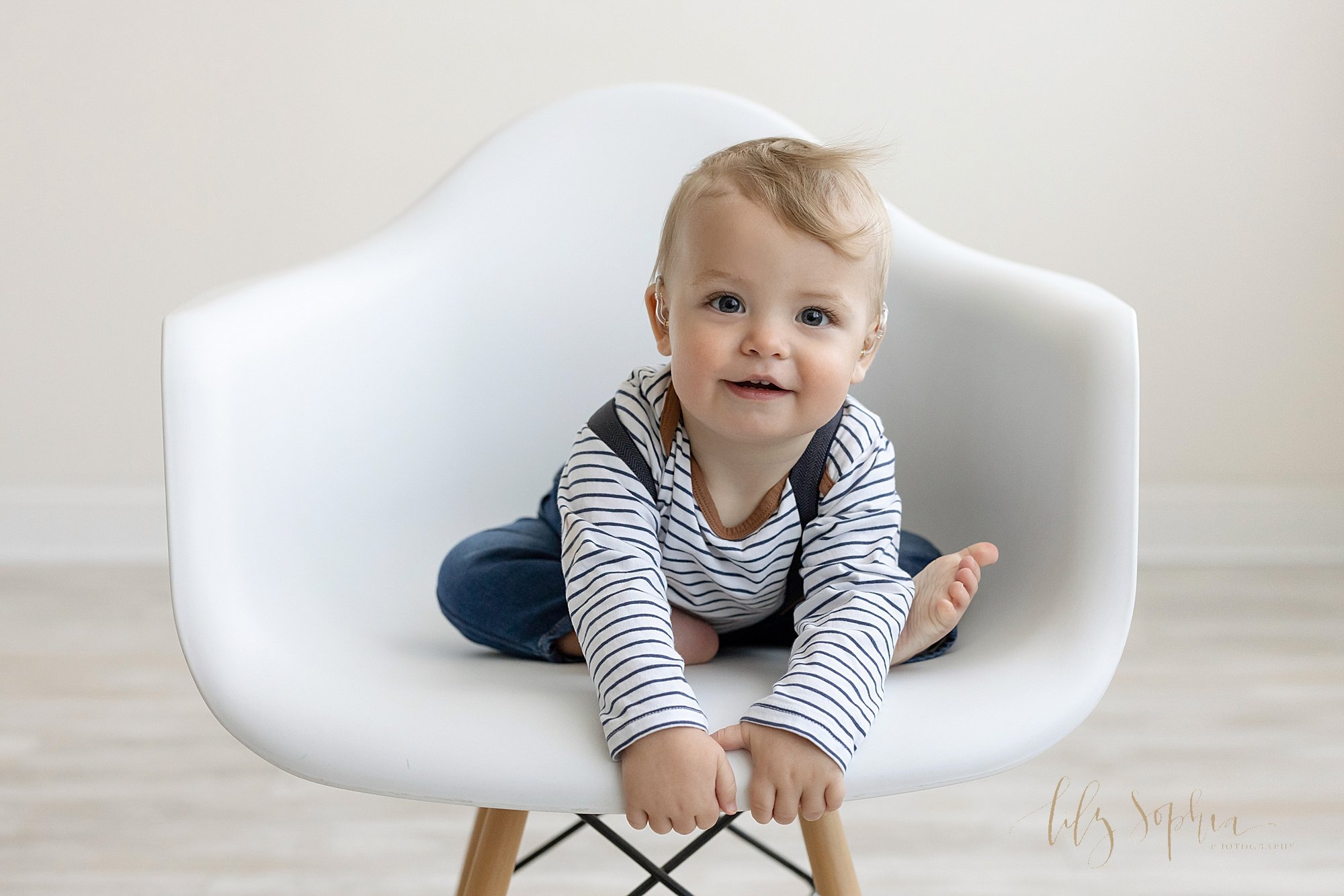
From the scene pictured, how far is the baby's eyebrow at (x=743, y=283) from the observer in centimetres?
60

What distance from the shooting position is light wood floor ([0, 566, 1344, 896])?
106cm

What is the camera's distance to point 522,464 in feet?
2.99

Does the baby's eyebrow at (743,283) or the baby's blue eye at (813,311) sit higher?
the baby's eyebrow at (743,283)

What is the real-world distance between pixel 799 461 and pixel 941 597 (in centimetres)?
12

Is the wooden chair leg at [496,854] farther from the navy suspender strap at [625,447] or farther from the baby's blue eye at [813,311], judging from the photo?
the baby's blue eye at [813,311]

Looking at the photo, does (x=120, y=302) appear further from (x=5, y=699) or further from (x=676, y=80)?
(x=676, y=80)

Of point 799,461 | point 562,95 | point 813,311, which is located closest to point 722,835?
point 799,461

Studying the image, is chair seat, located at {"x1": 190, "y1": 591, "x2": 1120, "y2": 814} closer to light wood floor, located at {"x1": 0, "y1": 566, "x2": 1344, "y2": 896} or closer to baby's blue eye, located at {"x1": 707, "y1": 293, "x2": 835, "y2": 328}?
baby's blue eye, located at {"x1": 707, "y1": 293, "x2": 835, "y2": 328}

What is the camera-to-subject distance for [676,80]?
1.74 meters

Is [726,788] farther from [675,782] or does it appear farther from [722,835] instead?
[722,835]

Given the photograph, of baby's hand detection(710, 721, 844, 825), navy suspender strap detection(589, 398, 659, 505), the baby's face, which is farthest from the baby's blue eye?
baby's hand detection(710, 721, 844, 825)

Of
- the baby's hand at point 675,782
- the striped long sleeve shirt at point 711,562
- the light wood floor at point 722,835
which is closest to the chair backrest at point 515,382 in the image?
the striped long sleeve shirt at point 711,562

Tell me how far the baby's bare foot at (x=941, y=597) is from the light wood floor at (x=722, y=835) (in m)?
0.51

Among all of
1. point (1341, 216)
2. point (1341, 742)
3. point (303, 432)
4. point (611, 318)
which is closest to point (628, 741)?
point (303, 432)
